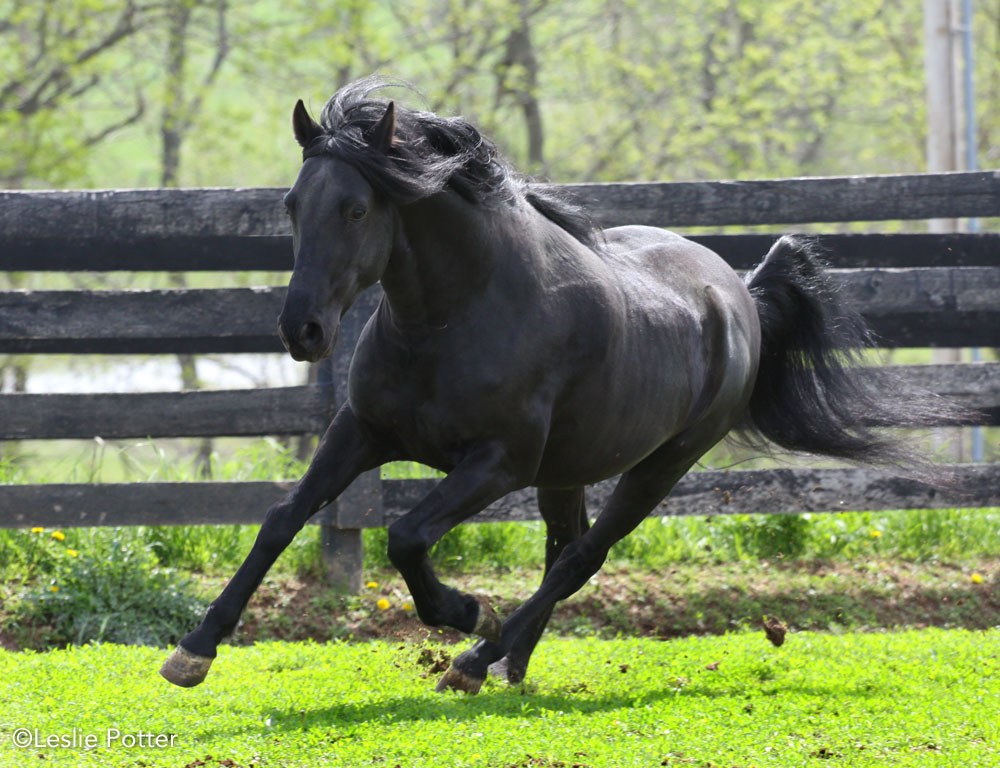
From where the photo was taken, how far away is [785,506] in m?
6.64

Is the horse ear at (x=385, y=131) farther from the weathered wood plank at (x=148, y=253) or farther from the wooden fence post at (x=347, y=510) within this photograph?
the weathered wood plank at (x=148, y=253)

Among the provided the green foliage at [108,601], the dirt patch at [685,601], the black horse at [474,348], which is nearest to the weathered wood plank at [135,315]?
the green foliage at [108,601]

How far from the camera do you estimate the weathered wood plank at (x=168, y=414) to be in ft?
20.3

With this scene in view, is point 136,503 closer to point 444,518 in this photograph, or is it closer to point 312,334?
point 444,518

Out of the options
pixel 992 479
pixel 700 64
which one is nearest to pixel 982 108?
pixel 700 64

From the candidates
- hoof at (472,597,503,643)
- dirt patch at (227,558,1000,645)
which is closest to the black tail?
dirt patch at (227,558,1000,645)

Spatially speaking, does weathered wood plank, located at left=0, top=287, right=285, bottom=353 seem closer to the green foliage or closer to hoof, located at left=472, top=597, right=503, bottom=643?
the green foliage

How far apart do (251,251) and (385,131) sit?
326 centimetres

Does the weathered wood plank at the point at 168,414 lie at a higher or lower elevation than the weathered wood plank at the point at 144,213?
lower

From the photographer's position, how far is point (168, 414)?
6.30 metres

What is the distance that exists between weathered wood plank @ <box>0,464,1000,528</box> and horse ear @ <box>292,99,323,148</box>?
2891 millimetres

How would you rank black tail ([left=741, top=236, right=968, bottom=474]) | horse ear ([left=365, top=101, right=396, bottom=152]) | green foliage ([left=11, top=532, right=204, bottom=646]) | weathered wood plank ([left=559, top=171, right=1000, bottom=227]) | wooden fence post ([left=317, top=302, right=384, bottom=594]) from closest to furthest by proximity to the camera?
horse ear ([left=365, top=101, right=396, bottom=152])
black tail ([left=741, top=236, right=968, bottom=474])
green foliage ([left=11, top=532, right=204, bottom=646])
wooden fence post ([left=317, top=302, right=384, bottom=594])
weathered wood plank ([left=559, top=171, right=1000, bottom=227])

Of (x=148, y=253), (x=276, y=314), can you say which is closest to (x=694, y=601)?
(x=276, y=314)

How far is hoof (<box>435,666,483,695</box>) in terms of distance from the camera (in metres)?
4.59
